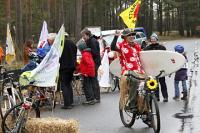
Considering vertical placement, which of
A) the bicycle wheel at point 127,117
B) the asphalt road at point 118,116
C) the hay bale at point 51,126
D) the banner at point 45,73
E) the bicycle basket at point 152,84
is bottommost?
the asphalt road at point 118,116

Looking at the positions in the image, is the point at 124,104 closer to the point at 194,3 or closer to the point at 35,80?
the point at 35,80

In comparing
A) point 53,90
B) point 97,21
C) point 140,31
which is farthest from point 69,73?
point 97,21

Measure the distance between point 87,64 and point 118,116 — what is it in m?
2.59

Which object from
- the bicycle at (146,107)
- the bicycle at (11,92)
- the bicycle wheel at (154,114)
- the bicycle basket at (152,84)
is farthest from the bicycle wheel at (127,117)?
the bicycle at (11,92)

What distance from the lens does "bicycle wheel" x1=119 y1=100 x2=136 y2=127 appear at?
32.7 ft

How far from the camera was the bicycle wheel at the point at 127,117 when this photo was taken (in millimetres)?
9980

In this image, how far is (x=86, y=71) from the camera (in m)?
13.7

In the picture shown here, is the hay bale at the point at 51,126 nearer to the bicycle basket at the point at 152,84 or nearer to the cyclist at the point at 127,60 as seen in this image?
the bicycle basket at the point at 152,84

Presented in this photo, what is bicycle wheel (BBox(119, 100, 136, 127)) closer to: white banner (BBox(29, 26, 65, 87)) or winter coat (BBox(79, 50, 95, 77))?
white banner (BBox(29, 26, 65, 87))

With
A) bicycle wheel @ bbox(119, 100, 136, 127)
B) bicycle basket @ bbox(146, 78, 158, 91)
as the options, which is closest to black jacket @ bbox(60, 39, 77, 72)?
bicycle wheel @ bbox(119, 100, 136, 127)

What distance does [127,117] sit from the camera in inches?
402

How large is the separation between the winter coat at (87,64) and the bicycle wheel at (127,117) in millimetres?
3579

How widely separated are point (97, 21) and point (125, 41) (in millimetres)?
69352

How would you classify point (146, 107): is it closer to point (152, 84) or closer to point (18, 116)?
point (152, 84)
